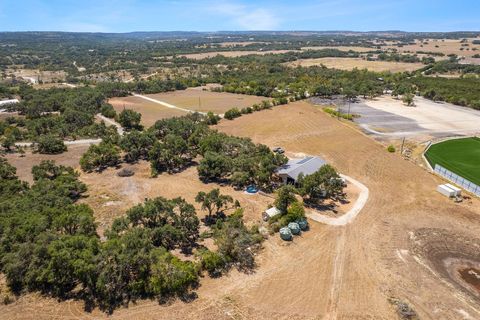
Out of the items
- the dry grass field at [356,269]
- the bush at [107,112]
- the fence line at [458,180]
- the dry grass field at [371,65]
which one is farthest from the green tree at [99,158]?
the dry grass field at [371,65]

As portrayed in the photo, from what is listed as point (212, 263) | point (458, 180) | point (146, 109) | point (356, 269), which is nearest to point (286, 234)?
point (356, 269)

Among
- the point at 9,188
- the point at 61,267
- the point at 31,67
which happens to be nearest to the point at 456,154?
the point at 61,267

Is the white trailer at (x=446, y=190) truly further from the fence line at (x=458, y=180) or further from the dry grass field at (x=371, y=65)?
Result: the dry grass field at (x=371, y=65)

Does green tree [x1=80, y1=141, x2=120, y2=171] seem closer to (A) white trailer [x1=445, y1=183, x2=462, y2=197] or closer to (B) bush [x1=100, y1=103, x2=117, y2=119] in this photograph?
(B) bush [x1=100, y1=103, x2=117, y2=119]

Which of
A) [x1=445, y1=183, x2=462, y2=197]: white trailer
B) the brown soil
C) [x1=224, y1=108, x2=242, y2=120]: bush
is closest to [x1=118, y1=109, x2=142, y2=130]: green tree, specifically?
the brown soil

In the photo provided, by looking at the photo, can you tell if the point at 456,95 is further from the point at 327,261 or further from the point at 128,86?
the point at 128,86

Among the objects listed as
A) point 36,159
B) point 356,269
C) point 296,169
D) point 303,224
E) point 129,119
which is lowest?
point 36,159

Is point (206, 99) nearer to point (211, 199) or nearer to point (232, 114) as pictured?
point (232, 114)
